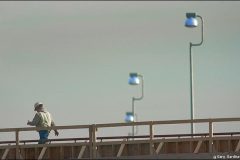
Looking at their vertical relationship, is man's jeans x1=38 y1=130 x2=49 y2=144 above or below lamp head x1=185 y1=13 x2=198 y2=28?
below

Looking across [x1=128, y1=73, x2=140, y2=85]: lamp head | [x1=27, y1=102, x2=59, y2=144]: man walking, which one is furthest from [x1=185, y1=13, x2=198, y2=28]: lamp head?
[x1=128, y1=73, x2=140, y2=85]: lamp head

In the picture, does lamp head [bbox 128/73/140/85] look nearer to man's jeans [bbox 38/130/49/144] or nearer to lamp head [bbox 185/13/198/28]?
lamp head [bbox 185/13/198/28]

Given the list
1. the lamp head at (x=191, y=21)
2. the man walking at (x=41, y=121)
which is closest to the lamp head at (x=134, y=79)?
the lamp head at (x=191, y=21)

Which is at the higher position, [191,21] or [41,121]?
[191,21]

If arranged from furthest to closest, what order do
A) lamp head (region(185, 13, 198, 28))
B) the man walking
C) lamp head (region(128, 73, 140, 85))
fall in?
lamp head (region(128, 73, 140, 85)) → lamp head (region(185, 13, 198, 28)) → the man walking

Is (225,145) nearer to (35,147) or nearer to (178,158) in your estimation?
(178,158)

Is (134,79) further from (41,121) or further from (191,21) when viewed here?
(41,121)

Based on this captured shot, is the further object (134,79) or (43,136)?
(134,79)

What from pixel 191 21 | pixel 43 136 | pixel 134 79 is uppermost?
pixel 134 79

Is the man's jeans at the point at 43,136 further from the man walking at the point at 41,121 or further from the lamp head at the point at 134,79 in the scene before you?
the lamp head at the point at 134,79

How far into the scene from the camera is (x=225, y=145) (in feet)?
128

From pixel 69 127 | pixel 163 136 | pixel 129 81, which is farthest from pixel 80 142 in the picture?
pixel 129 81

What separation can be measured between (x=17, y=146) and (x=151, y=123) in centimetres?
385

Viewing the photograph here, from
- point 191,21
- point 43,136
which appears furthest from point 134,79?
point 43,136
